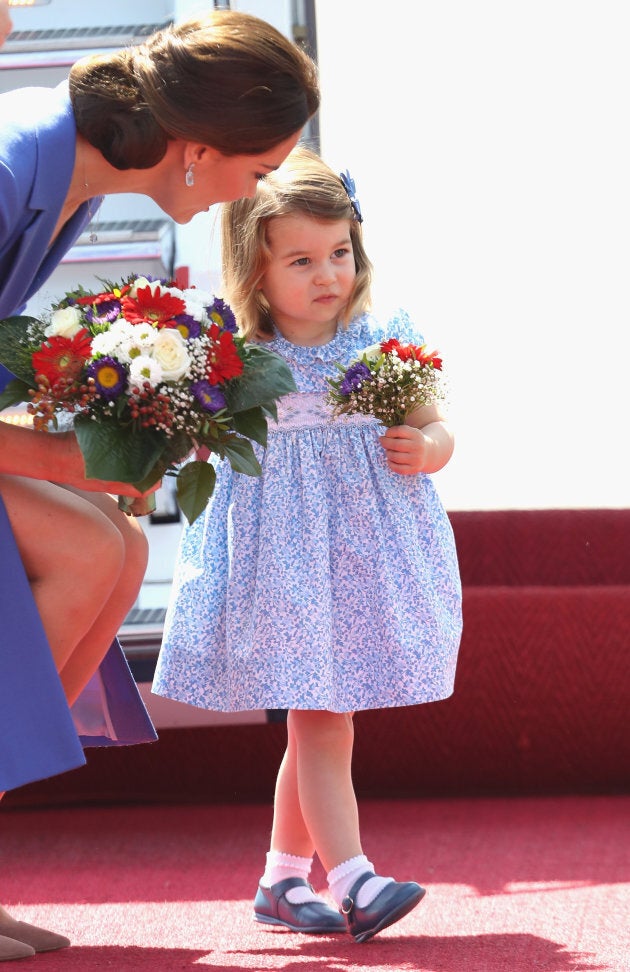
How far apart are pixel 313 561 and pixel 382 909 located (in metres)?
0.60

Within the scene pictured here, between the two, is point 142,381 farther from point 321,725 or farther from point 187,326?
point 321,725

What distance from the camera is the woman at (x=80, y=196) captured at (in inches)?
73.0

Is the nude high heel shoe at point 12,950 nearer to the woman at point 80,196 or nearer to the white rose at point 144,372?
the woman at point 80,196

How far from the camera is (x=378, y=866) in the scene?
2670 mm

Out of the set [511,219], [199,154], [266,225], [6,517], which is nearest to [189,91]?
[199,154]

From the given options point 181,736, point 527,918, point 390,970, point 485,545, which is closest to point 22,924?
point 390,970

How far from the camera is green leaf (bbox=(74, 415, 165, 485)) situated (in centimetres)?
180

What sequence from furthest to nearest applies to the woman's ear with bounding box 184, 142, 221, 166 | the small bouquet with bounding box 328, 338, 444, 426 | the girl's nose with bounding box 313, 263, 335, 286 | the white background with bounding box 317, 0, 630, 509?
1. the white background with bounding box 317, 0, 630, 509
2. the girl's nose with bounding box 313, 263, 335, 286
3. the small bouquet with bounding box 328, 338, 444, 426
4. the woman's ear with bounding box 184, 142, 221, 166

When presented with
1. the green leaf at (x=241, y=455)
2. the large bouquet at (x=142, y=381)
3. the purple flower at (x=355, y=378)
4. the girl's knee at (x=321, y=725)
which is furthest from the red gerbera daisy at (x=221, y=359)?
the girl's knee at (x=321, y=725)

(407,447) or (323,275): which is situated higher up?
(323,275)

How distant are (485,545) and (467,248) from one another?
0.77 meters

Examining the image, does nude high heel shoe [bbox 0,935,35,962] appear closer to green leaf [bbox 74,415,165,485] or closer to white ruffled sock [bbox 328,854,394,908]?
white ruffled sock [bbox 328,854,394,908]

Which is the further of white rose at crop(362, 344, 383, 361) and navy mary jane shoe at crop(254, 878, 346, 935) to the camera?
white rose at crop(362, 344, 383, 361)

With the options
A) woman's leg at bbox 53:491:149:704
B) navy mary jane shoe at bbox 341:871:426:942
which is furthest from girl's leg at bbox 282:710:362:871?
woman's leg at bbox 53:491:149:704
